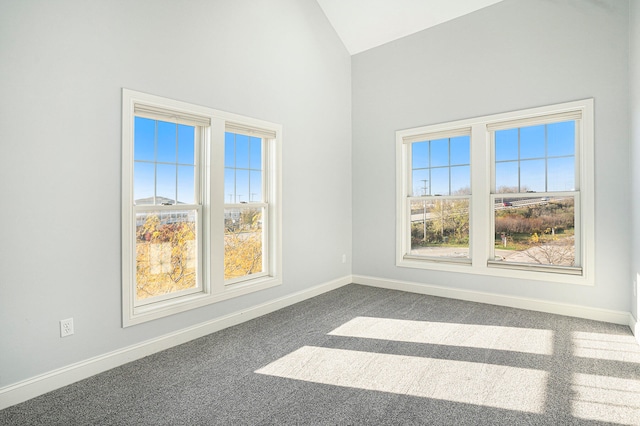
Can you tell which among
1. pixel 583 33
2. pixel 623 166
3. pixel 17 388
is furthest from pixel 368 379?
pixel 583 33

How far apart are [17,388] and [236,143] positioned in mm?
2527

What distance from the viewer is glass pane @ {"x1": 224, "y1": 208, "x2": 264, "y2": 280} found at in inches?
136

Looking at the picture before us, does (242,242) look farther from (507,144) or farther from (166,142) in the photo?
(507,144)

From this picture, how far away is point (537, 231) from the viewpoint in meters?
3.80

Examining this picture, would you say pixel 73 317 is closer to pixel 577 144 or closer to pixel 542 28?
pixel 577 144

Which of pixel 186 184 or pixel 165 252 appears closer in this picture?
pixel 165 252

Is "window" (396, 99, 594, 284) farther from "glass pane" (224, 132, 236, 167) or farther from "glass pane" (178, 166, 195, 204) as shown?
"glass pane" (178, 166, 195, 204)

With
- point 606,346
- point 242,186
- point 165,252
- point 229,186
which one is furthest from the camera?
point 242,186

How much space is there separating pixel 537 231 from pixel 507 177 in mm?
688

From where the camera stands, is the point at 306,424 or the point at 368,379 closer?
the point at 306,424

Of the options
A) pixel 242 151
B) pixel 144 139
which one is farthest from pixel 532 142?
pixel 144 139

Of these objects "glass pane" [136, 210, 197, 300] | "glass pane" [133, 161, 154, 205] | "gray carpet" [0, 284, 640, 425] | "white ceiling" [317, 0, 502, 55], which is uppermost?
"white ceiling" [317, 0, 502, 55]

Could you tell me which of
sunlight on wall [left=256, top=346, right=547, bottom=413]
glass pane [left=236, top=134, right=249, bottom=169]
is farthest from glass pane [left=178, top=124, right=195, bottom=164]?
sunlight on wall [left=256, top=346, right=547, bottom=413]

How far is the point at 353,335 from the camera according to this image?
10.1 feet
